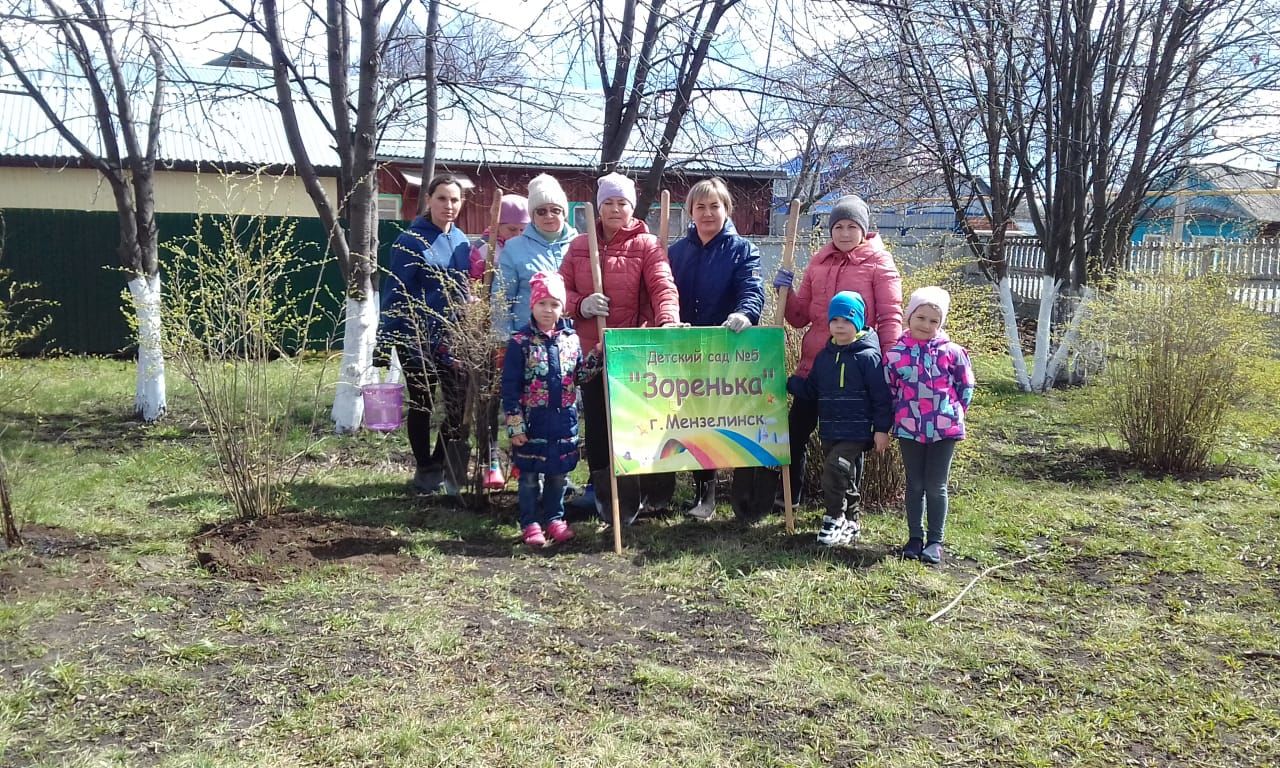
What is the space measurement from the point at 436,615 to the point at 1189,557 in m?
3.50

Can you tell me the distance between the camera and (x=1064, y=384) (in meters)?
9.93

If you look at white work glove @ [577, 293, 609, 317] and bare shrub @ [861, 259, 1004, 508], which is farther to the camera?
bare shrub @ [861, 259, 1004, 508]

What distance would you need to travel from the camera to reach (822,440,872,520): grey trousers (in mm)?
4445

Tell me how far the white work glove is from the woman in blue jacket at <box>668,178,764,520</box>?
1.80ft

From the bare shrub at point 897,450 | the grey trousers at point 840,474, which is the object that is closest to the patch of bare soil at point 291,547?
the grey trousers at point 840,474

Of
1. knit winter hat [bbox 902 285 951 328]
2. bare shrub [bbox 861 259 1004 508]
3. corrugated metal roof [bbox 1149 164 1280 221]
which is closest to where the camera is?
knit winter hat [bbox 902 285 951 328]

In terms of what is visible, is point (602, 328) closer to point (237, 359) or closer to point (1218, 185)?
point (237, 359)

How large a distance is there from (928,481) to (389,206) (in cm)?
1739

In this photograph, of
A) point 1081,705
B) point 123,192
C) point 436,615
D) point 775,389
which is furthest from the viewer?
point 123,192

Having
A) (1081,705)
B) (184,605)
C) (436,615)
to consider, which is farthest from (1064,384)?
(184,605)

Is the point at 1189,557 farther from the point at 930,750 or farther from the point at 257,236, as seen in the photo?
the point at 257,236

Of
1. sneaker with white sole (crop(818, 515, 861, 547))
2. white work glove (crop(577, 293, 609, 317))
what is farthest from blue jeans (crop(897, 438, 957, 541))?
white work glove (crop(577, 293, 609, 317))

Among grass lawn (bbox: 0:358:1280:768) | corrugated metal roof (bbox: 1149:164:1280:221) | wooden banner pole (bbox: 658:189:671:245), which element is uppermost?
corrugated metal roof (bbox: 1149:164:1280:221)

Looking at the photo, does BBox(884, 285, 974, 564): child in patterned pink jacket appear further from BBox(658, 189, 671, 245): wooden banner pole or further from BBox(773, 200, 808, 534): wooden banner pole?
BBox(658, 189, 671, 245): wooden banner pole
